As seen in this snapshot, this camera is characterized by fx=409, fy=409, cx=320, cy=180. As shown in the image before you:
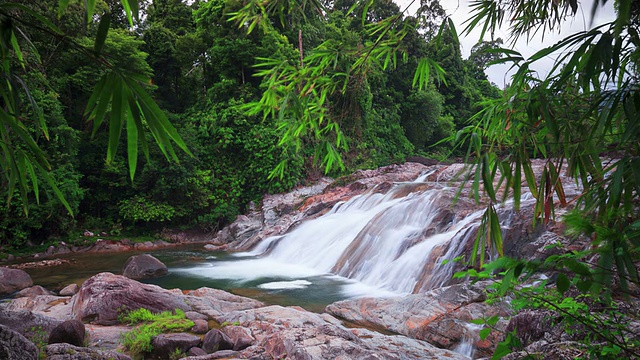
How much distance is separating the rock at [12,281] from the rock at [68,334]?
16.4 ft

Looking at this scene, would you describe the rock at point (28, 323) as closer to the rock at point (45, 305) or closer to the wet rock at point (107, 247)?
the rock at point (45, 305)

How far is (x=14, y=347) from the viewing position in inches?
101

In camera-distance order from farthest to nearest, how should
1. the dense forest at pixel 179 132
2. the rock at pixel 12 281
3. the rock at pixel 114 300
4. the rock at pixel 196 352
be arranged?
the dense forest at pixel 179 132 < the rock at pixel 12 281 < the rock at pixel 114 300 < the rock at pixel 196 352

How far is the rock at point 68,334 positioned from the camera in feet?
11.4

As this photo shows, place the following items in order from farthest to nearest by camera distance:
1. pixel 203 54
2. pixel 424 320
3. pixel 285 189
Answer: pixel 203 54 → pixel 285 189 → pixel 424 320

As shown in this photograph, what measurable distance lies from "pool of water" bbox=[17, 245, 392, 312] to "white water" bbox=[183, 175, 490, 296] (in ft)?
0.14

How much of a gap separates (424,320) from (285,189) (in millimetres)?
10556

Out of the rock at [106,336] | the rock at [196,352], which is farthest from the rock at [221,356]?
the rock at [106,336]

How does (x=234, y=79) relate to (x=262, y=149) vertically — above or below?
above

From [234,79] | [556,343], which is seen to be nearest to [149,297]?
[556,343]

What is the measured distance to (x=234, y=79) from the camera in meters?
15.6

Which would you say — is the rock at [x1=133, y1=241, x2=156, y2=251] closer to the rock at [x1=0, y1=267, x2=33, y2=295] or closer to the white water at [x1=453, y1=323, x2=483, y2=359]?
the rock at [x1=0, y1=267, x2=33, y2=295]

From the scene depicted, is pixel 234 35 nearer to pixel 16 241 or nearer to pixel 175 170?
pixel 175 170

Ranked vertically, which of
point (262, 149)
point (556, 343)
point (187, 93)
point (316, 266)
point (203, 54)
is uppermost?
point (203, 54)
